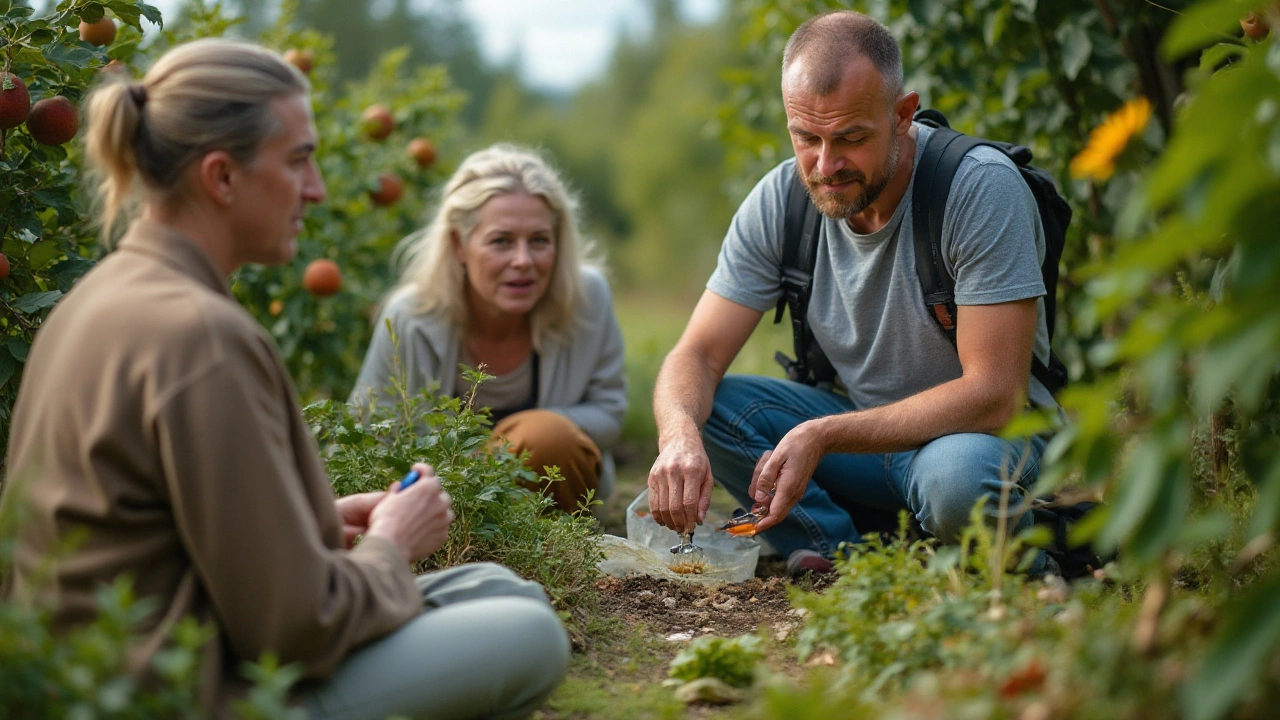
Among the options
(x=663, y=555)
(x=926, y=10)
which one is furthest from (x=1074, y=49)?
(x=663, y=555)

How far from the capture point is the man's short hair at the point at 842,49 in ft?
10.0

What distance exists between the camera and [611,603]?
3127 millimetres

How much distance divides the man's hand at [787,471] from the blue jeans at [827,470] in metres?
0.35

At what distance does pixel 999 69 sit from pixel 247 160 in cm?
343

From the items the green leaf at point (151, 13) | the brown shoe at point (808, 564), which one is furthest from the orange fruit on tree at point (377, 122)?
the brown shoe at point (808, 564)

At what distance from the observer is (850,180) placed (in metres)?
3.14

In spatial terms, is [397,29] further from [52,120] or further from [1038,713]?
[1038,713]

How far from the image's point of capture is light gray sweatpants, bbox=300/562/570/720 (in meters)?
1.92

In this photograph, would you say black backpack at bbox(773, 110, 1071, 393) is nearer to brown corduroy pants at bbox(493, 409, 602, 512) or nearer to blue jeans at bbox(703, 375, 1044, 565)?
blue jeans at bbox(703, 375, 1044, 565)

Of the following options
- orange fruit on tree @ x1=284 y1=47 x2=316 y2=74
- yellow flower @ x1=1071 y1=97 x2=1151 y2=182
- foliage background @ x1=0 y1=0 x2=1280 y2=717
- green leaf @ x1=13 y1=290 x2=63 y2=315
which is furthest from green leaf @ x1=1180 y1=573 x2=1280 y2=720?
orange fruit on tree @ x1=284 y1=47 x2=316 y2=74

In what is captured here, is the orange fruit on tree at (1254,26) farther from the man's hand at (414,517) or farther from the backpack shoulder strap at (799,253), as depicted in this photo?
the man's hand at (414,517)

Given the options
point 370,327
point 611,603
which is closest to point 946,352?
point 611,603

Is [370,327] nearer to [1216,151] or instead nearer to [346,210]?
[346,210]

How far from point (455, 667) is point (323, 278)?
2967mm
